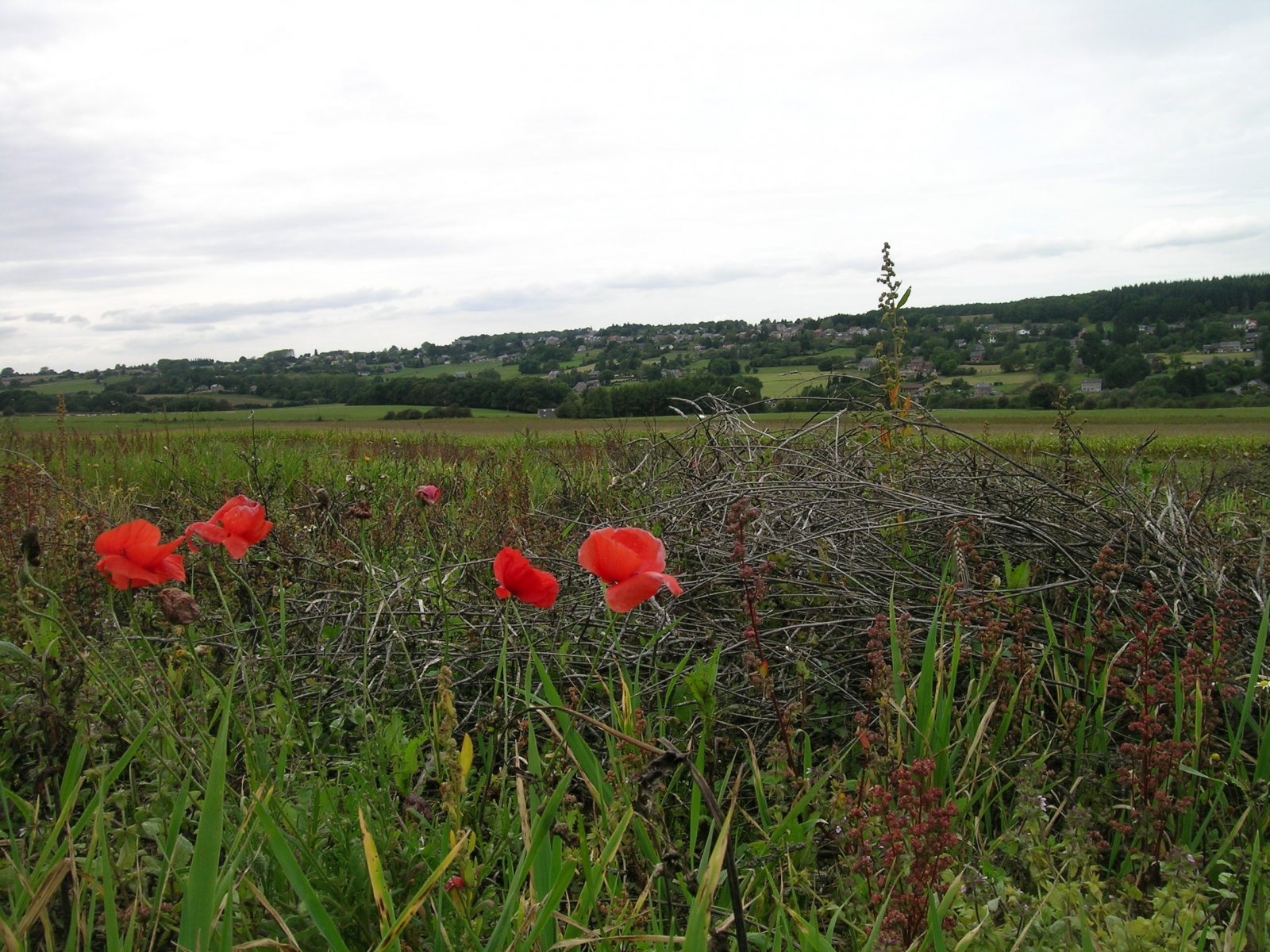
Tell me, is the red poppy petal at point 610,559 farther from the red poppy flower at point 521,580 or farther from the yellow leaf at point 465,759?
the yellow leaf at point 465,759

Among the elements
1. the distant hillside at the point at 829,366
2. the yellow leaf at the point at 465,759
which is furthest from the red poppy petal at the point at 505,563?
the distant hillside at the point at 829,366

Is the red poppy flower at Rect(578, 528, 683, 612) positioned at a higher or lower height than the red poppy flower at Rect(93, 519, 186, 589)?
lower

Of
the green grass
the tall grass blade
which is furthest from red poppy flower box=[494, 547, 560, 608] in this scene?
the green grass

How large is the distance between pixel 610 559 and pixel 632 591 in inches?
3.3

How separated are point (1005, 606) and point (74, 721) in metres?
2.50

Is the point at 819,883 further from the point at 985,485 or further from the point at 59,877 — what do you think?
the point at 985,485

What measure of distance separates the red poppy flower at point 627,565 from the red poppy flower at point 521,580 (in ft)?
0.36

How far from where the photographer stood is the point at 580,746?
152 centimetres

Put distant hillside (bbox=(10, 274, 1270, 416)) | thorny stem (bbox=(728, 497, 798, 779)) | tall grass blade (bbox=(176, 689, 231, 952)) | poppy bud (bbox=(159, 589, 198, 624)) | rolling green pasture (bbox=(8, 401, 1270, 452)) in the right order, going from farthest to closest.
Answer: rolling green pasture (bbox=(8, 401, 1270, 452))
distant hillside (bbox=(10, 274, 1270, 416))
thorny stem (bbox=(728, 497, 798, 779))
poppy bud (bbox=(159, 589, 198, 624))
tall grass blade (bbox=(176, 689, 231, 952))

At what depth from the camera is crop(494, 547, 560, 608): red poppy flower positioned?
1.68m

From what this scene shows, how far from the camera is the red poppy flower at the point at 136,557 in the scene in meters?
1.55

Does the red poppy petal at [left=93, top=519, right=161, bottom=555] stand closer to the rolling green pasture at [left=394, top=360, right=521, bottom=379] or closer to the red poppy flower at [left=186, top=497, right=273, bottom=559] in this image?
the red poppy flower at [left=186, top=497, right=273, bottom=559]

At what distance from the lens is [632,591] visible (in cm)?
156

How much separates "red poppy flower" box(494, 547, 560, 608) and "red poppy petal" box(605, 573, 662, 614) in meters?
0.18
